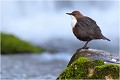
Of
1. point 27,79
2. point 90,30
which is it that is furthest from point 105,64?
point 27,79

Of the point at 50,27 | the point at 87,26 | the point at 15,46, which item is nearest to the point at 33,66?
the point at 15,46

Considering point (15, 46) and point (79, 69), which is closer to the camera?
point (79, 69)

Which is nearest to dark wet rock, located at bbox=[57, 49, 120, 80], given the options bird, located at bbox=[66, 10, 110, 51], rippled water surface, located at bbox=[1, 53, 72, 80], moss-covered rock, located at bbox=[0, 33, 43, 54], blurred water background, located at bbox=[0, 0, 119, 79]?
bird, located at bbox=[66, 10, 110, 51]

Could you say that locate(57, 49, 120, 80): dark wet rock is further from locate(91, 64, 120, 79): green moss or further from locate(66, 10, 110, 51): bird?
locate(66, 10, 110, 51): bird

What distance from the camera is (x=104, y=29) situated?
70.6ft

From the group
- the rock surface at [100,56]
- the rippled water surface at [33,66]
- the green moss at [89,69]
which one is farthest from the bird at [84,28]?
the rippled water surface at [33,66]

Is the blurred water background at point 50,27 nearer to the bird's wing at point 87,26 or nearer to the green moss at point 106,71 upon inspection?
the bird's wing at point 87,26

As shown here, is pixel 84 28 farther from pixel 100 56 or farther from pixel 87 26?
pixel 100 56

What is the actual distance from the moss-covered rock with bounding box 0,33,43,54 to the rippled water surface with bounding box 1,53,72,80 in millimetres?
516

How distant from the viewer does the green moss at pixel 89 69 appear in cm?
726

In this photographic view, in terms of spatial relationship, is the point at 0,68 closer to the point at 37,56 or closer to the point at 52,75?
the point at 52,75

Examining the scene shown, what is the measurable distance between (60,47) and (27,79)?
6.52 m

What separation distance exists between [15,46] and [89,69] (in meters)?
10.2

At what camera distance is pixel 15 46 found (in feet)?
57.4
